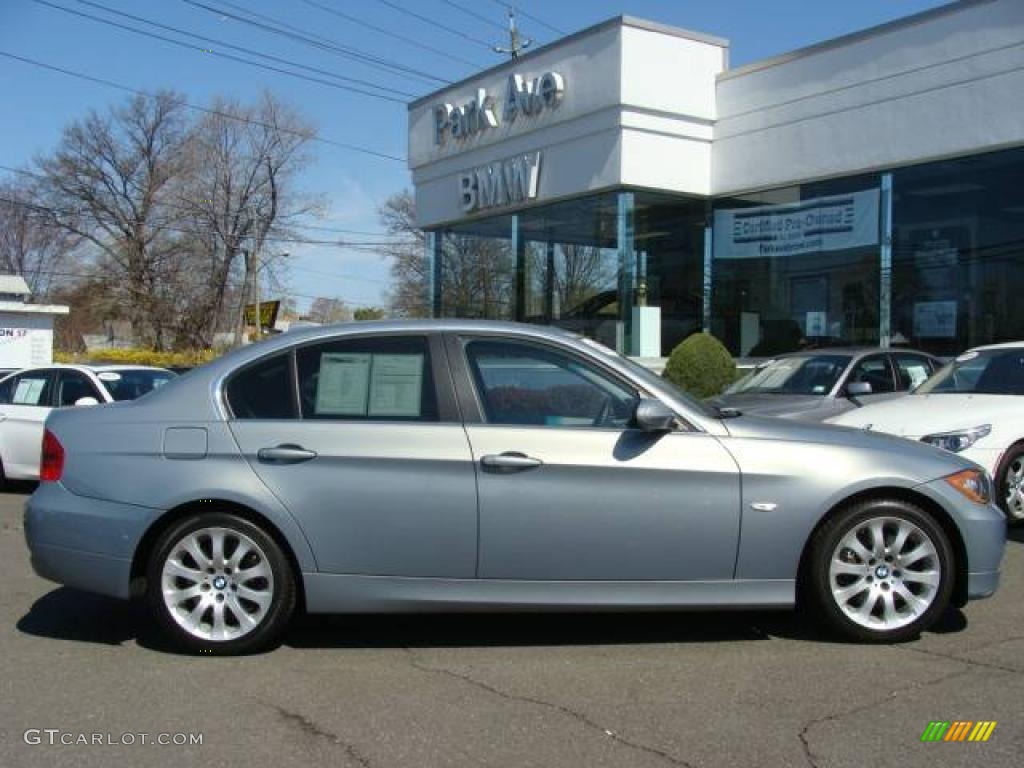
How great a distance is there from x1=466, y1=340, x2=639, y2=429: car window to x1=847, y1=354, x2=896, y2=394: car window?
6368 millimetres

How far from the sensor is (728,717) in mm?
4133

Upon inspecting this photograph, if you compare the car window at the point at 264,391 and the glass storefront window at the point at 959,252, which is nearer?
the car window at the point at 264,391

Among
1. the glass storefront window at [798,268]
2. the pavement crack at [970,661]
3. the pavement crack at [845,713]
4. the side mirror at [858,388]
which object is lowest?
the pavement crack at [845,713]

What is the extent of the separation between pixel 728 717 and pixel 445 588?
149 centimetres

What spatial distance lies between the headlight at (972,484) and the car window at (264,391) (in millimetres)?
3388

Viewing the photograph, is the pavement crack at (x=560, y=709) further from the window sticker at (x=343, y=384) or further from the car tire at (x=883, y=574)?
the car tire at (x=883, y=574)

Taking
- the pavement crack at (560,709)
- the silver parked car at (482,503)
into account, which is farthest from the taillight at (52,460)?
the pavement crack at (560,709)

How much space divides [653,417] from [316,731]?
6.84 ft

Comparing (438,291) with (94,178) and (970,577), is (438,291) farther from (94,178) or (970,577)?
(94,178)

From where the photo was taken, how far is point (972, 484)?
516 centimetres

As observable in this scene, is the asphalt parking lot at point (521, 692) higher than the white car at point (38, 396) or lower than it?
lower

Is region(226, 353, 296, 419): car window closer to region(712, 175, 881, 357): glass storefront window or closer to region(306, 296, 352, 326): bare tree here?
region(712, 175, 881, 357): glass storefront window

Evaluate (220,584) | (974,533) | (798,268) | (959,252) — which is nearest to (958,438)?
(974,533)

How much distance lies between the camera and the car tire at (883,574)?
4988mm
